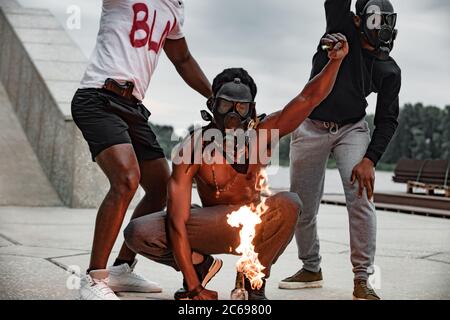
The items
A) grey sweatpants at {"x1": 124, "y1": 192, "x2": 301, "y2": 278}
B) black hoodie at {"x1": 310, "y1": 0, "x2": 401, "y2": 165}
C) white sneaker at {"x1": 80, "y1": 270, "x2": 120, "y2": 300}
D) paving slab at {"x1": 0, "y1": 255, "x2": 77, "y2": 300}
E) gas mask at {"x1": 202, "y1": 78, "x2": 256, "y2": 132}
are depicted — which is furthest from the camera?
black hoodie at {"x1": 310, "y1": 0, "x2": 401, "y2": 165}

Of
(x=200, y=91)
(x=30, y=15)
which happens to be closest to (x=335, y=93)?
(x=200, y=91)

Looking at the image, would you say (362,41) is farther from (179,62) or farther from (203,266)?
(203,266)

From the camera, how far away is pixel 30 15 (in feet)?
33.6

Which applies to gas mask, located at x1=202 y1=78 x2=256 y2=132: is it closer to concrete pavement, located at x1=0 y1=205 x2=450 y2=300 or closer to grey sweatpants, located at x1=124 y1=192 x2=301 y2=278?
grey sweatpants, located at x1=124 y1=192 x2=301 y2=278

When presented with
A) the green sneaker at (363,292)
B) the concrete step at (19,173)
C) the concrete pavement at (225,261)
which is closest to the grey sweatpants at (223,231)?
the concrete pavement at (225,261)

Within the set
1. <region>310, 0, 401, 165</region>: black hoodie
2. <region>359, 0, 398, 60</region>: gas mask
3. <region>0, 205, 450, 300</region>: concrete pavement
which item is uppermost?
<region>359, 0, 398, 60</region>: gas mask

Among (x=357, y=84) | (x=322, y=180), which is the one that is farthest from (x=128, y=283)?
(x=357, y=84)

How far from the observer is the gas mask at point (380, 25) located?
3500 mm

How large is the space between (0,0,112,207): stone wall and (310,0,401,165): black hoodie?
460cm

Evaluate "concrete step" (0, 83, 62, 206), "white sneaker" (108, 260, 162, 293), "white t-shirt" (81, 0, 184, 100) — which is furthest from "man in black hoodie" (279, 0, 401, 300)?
"concrete step" (0, 83, 62, 206)

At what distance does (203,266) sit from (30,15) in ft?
26.0

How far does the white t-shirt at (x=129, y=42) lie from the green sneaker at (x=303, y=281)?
4.23ft

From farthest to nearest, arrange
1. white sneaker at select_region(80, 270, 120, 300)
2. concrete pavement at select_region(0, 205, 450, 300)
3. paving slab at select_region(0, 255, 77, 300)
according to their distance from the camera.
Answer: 1. concrete pavement at select_region(0, 205, 450, 300)
2. paving slab at select_region(0, 255, 77, 300)
3. white sneaker at select_region(80, 270, 120, 300)

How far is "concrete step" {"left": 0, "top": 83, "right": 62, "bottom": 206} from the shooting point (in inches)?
315
